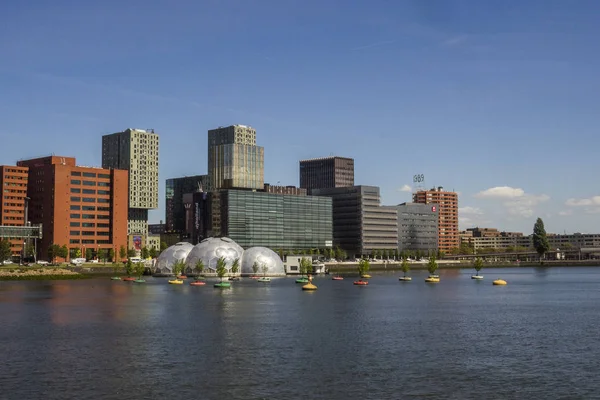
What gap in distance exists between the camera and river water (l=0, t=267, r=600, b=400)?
2208 inches

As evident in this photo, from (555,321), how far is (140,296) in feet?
277

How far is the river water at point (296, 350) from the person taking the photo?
56094 millimetres

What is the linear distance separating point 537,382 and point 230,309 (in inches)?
2664

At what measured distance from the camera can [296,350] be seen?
→ 7406cm

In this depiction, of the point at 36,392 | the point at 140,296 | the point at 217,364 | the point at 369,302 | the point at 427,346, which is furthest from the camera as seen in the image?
the point at 140,296

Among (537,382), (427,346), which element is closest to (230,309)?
(427,346)

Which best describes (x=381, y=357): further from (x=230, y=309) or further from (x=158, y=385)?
(x=230, y=309)

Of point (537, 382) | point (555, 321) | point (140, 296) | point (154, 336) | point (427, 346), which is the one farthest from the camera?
point (140, 296)

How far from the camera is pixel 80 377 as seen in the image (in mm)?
60281

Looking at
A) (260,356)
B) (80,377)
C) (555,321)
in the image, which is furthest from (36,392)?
(555,321)

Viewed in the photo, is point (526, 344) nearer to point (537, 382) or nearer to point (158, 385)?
point (537, 382)

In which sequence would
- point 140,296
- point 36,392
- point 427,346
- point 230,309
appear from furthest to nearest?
point 140,296
point 230,309
point 427,346
point 36,392

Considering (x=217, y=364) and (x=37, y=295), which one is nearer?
(x=217, y=364)

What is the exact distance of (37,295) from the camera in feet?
498
